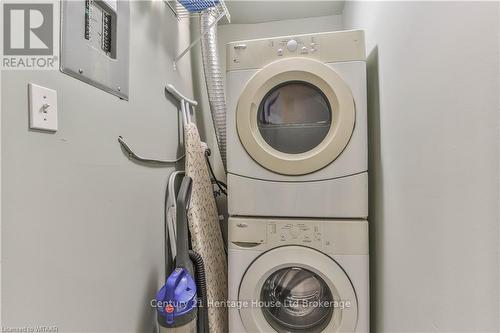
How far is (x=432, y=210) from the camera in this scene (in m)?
0.70

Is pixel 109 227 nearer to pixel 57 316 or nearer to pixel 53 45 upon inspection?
pixel 57 316

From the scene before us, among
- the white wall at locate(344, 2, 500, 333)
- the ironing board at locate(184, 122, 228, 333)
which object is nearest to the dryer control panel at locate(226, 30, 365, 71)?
the white wall at locate(344, 2, 500, 333)

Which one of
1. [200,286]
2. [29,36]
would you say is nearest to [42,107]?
[29,36]

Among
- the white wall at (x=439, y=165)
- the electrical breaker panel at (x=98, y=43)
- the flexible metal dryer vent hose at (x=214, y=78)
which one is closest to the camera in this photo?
the white wall at (x=439, y=165)

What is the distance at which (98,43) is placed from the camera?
873 mm

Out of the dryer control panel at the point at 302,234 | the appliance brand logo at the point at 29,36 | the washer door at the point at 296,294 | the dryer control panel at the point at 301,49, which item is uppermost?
the dryer control panel at the point at 301,49

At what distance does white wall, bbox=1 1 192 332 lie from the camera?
0.61m

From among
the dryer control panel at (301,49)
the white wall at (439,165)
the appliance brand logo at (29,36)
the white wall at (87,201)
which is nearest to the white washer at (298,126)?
the dryer control panel at (301,49)

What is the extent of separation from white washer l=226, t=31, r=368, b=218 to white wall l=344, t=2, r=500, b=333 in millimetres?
130

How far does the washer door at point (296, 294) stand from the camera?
1.15 meters

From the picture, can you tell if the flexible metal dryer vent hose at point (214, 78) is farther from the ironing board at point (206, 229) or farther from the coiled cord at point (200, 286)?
the coiled cord at point (200, 286)

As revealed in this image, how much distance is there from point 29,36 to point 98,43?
0.23m

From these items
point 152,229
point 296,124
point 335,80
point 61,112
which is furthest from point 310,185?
point 61,112

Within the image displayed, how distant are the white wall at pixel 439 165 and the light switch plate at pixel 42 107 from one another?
967mm
